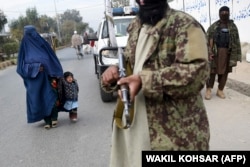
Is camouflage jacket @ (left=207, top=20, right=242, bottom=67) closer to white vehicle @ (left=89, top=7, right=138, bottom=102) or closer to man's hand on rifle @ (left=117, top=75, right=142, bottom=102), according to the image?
white vehicle @ (left=89, top=7, right=138, bottom=102)

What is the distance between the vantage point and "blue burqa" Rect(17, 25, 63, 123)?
17.7ft

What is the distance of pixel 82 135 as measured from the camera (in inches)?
201

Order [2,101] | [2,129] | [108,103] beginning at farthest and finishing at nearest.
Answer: [2,101] < [108,103] < [2,129]

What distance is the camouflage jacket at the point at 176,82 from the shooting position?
1532mm

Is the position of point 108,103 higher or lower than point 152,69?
lower

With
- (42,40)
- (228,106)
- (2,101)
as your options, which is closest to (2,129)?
(42,40)

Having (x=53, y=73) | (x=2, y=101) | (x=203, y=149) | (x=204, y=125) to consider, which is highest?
(x=204, y=125)

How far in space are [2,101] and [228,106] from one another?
5.40 m

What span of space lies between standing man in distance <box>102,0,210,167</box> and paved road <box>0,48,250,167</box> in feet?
7.78

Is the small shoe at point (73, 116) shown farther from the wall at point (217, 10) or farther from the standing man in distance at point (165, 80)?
the wall at point (217, 10)

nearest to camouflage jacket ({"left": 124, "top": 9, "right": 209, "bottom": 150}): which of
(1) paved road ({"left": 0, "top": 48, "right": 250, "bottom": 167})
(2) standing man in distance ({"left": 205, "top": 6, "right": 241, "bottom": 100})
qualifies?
(1) paved road ({"left": 0, "top": 48, "right": 250, "bottom": 167})

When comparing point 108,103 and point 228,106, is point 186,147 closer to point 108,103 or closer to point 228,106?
point 228,106

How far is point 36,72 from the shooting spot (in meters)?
5.40

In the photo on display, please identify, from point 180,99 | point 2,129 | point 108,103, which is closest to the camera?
point 180,99
